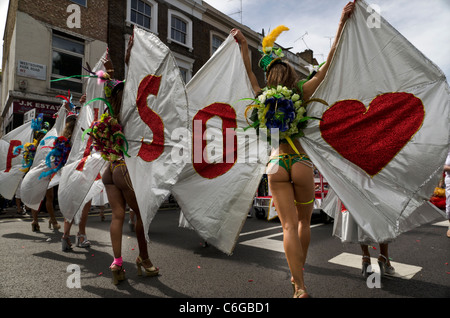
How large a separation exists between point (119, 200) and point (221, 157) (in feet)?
3.97

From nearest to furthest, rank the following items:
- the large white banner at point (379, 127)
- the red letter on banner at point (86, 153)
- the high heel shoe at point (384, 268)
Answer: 1. the large white banner at point (379, 127)
2. the high heel shoe at point (384, 268)
3. the red letter on banner at point (86, 153)

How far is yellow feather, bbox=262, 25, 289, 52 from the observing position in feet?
9.66

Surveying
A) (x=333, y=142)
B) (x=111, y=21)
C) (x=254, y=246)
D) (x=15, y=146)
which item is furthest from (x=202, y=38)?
(x=333, y=142)

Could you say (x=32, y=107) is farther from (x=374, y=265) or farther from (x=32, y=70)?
(x=374, y=265)

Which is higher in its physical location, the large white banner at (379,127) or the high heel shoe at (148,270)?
the large white banner at (379,127)

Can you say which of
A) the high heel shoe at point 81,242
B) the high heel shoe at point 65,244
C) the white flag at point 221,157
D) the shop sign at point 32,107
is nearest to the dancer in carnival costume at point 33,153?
the high heel shoe at point 81,242

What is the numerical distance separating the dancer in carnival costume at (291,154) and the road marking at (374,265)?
1515 mm

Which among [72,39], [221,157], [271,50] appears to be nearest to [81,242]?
[221,157]

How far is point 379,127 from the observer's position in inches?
104

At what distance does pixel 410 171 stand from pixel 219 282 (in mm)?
2110

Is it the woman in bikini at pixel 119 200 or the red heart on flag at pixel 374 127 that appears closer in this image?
the red heart on flag at pixel 374 127

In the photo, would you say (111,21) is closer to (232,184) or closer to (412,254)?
(232,184)

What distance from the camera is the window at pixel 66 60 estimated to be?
1274 centimetres

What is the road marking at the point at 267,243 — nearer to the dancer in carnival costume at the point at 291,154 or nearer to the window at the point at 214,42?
the dancer in carnival costume at the point at 291,154
